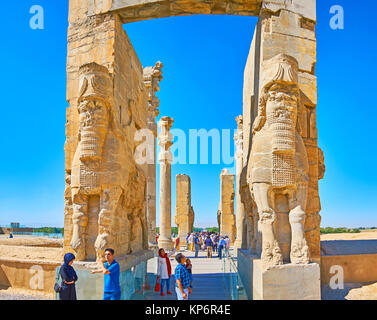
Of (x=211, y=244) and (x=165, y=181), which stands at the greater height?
(x=165, y=181)

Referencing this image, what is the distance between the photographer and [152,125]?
13773 millimetres

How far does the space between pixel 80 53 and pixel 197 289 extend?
5046 millimetres

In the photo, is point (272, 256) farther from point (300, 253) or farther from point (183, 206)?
point (183, 206)

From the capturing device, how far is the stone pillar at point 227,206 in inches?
793

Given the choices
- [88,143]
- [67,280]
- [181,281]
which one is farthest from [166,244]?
[67,280]

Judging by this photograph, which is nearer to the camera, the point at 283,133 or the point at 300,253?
the point at 300,253

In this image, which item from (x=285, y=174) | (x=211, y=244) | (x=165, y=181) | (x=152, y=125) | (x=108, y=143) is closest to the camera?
(x=285, y=174)

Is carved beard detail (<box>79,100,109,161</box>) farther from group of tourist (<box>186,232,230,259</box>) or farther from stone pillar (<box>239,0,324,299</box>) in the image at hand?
group of tourist (<box>186,232,230,259</box>)

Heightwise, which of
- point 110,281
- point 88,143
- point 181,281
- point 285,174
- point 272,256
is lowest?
point 181,281

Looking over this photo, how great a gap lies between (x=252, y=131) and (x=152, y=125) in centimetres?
816

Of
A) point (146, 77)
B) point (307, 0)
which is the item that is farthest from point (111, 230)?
point (146, 77)

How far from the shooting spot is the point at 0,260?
7039mm

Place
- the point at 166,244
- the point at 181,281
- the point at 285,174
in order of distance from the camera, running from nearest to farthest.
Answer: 1. the point at 181,281
2. the point at 285,174
3. the point at 166,244

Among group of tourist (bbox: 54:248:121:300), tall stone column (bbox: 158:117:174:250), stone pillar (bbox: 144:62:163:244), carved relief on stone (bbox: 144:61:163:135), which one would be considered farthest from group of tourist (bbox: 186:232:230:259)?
group of tourist (bbox: 54:248:121:300)
